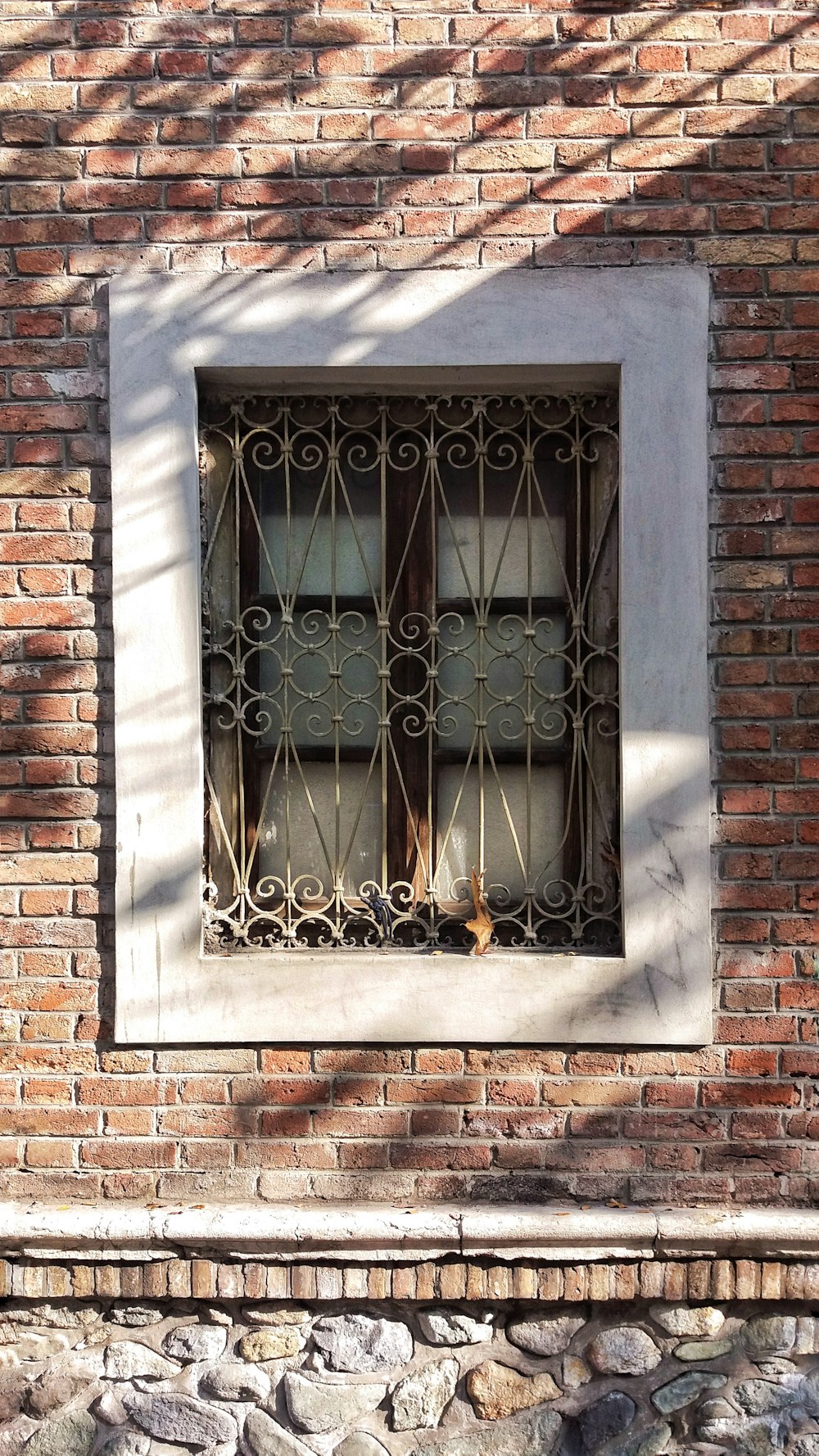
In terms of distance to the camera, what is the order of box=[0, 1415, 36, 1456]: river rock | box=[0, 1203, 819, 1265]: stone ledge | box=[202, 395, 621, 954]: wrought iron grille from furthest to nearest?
box=[202, 395, 621, 954]: wrought iron grille → box=[0, 1415, 36, 1456]: river rock → box=[0, 1203, 819, 1265]: stone ledge

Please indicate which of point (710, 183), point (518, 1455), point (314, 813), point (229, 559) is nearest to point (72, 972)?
point (314, 813)

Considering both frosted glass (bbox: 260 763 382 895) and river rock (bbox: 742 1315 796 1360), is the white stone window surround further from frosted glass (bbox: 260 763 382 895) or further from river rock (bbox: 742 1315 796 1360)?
river rock (bbox: 742 1315 796 1360)

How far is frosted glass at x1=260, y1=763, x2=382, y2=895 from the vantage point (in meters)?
3.01

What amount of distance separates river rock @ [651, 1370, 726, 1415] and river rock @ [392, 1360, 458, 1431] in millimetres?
518

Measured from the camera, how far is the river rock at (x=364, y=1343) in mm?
2797

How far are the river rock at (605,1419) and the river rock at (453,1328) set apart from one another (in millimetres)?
311

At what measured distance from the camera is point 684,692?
2834 millimetres

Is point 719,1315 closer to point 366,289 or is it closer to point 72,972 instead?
point 72,972

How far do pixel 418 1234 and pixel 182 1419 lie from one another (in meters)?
0.77

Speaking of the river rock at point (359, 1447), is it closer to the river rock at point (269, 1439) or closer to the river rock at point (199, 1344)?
the river rock at point (269, 1439)

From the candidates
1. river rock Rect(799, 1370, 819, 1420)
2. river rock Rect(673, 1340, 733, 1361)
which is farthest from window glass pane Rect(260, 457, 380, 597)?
river rock Rect(799, 1370, 819, 1420)

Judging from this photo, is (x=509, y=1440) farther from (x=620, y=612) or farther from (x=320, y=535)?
(x=320, y=535)

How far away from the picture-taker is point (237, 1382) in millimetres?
2793

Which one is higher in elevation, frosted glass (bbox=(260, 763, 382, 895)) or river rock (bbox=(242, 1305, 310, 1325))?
frosted glass (bbox=(260, 763, 382, 895))
